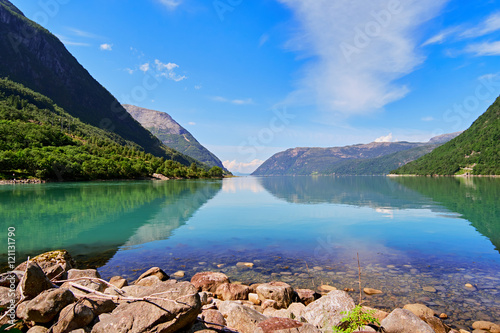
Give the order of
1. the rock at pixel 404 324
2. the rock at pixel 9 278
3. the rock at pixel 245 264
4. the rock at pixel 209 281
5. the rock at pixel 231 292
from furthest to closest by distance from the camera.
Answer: the rock at pixel 245 264
the rock at pixel 209 281
the rock at pixel 231 292
the rock at pixel 9 278
the rock at pixel 404 324

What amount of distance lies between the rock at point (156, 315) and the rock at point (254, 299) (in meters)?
5.07

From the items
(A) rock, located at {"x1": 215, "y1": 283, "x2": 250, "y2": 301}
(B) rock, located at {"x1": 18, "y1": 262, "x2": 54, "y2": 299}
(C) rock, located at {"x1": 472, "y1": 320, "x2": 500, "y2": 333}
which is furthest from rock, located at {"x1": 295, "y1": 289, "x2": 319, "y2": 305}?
(B) rock, located at {"x1": 18, "y1": 262, "x2": 54, "y2": 299}

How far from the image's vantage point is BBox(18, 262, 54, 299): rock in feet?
25.2

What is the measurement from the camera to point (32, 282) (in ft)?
25.4

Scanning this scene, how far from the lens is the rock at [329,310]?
8.66 meters

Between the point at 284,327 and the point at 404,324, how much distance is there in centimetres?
401

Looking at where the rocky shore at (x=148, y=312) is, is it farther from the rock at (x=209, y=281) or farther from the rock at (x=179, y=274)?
the rock at (x=179, y=274)

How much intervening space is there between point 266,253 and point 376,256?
25.6 feet

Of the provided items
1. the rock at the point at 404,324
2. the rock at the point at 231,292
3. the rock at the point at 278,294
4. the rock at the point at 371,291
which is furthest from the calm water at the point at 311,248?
the rock at the point at 404,324

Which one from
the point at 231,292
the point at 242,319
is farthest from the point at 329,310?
the point at 231,292

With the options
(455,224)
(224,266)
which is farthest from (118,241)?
(455,224)

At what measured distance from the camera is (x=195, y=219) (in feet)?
118

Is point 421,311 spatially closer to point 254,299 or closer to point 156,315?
point 254,299

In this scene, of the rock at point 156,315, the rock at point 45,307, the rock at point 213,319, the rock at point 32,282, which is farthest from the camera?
the rock at point 32,282
